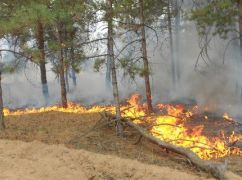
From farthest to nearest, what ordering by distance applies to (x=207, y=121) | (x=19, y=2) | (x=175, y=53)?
(x=175, y=53) < (x=207, y=121) < (x=19, y=2)

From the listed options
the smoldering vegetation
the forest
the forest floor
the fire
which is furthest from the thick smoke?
the forest floor

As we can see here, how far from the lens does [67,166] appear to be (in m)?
8.78

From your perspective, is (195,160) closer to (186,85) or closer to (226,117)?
(226,117)

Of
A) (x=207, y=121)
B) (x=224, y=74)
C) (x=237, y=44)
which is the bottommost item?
(x=207, y=121)

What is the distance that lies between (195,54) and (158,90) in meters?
4.17

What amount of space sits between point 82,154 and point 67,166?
95 cm

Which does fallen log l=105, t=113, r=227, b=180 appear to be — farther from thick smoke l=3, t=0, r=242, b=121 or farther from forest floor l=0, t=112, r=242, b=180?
thick smoke l=3, t=0, r=242, b=121

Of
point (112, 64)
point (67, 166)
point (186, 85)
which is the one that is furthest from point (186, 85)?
point (67, 166)

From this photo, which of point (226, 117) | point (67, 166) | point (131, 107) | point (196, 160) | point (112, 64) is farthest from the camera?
point (226, 117)

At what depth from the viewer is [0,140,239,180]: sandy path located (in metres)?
8.26

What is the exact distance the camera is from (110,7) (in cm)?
1166

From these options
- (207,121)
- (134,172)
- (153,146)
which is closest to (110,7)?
(153,146)

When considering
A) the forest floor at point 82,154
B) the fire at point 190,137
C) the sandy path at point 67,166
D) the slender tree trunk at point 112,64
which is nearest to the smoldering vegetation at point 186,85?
the fire at point 190,137

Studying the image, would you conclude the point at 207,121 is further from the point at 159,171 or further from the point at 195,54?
the point at 195,54
